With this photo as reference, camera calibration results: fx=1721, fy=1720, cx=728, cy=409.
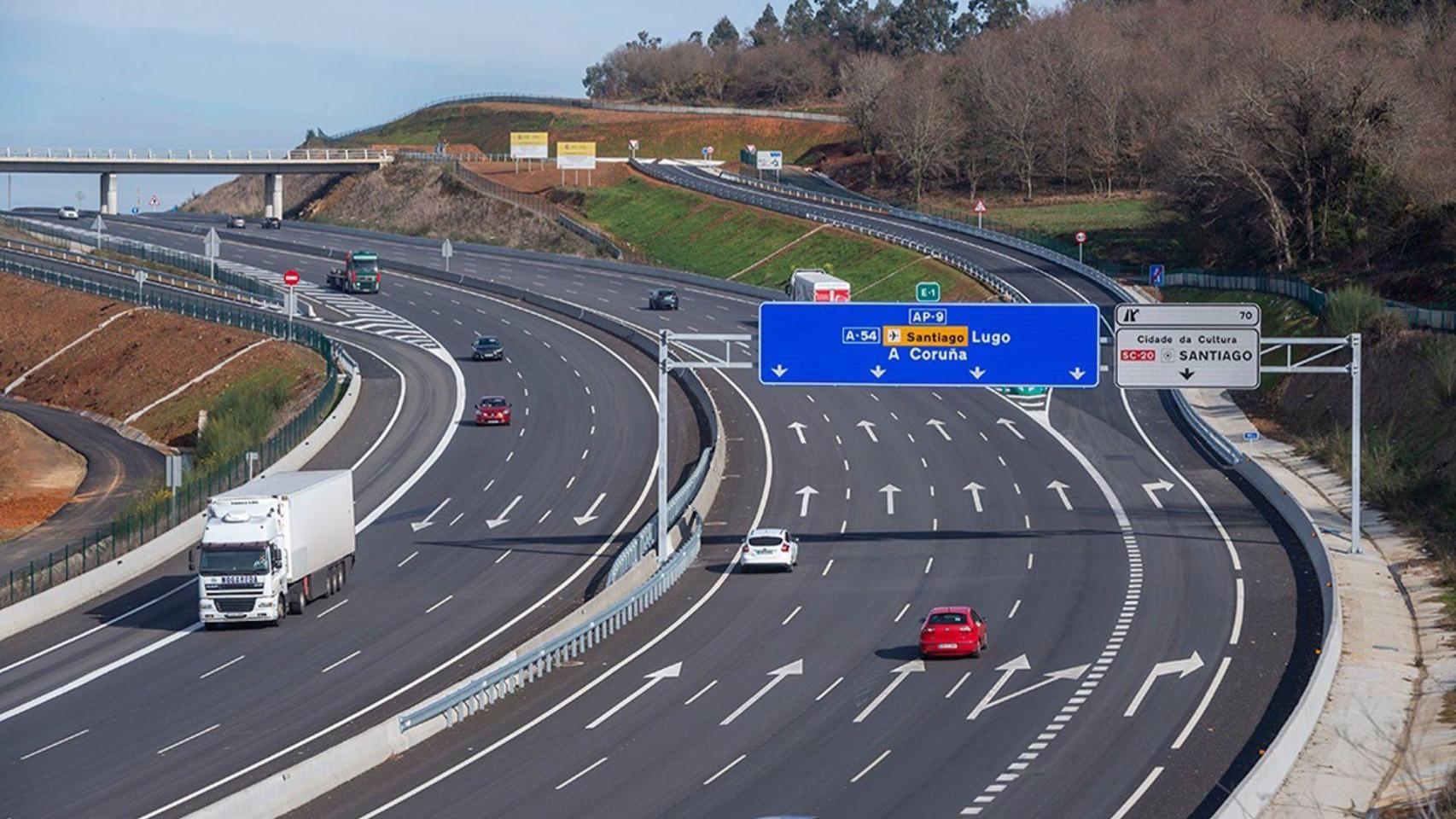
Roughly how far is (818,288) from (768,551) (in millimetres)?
39084

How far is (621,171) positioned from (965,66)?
110ft

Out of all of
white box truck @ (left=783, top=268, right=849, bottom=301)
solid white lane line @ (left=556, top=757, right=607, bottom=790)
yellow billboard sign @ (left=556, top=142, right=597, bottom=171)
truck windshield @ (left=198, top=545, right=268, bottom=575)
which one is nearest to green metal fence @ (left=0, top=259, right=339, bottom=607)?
truck windshield @ (left=198, top=545, right=268, bottom=575)

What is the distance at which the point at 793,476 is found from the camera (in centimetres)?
6338

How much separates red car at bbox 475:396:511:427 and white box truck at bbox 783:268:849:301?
18.7 meters

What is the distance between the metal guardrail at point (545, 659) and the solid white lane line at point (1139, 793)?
13207mm

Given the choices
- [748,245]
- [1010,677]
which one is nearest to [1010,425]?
[1010,677]

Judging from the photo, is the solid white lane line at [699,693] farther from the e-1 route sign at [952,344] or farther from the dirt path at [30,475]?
the dirt path at [30,475]

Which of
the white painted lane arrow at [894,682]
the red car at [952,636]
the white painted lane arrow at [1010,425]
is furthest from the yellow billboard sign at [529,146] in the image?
the white painted lane arrow at [894,682]

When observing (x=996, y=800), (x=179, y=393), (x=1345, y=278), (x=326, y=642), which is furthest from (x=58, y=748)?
(x=1345, y=278)

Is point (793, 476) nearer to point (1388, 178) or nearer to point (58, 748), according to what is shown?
point (58, 748)

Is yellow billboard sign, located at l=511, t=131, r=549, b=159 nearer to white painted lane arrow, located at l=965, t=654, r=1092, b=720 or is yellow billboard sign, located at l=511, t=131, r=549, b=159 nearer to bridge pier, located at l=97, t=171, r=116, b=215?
bridge pier, located at l=97, t=171, r=116, b=215

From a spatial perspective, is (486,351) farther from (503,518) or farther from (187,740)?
(187,740)

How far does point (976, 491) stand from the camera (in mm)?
60312

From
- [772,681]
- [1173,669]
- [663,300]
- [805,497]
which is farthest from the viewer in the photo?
[663,300]
